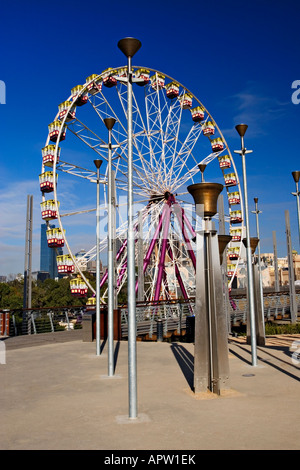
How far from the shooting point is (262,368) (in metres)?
10.8

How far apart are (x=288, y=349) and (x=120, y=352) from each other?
5653mm

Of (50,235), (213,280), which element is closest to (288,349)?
(213,280)

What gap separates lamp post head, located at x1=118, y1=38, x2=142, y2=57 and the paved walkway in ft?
20.9

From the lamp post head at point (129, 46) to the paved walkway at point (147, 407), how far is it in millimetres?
6380

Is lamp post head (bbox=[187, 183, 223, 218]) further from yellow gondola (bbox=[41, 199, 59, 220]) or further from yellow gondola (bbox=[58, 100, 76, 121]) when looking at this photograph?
yellow gondola (bbox=[58, 100, 76, 121])

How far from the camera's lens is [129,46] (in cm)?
758

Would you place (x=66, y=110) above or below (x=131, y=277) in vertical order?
above

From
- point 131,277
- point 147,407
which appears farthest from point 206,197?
point 147,407

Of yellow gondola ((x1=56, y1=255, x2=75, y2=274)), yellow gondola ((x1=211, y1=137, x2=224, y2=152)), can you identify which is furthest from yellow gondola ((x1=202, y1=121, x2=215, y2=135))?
yellow gondola ((x1=56, y1=255, x2=75, y2=274))

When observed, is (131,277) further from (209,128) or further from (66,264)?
(209,128)

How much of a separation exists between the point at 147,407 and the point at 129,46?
6.49 m

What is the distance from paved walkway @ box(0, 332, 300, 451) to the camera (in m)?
5.52
